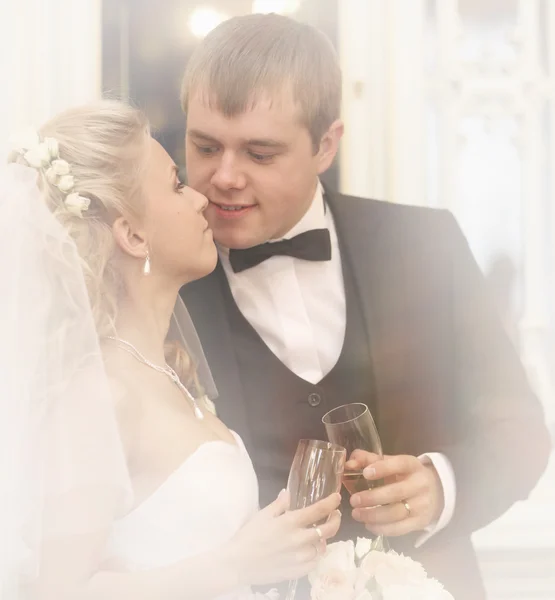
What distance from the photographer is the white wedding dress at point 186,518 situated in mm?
914

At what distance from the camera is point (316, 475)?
916mm

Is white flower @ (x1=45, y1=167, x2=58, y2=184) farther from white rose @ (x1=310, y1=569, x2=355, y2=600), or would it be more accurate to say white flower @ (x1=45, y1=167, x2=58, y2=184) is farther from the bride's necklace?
white rose @ (x1=310, y1=569, x2=355, y2=600)

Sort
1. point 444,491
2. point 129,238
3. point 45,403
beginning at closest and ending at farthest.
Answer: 1. point 45,403
2. point 129,238
3. point 444,491

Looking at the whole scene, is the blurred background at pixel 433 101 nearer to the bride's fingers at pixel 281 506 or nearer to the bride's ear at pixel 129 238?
the bride's ear at pixel 129 238

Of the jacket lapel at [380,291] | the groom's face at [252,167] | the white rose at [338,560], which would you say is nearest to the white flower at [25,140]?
the groom's face at [252,167]

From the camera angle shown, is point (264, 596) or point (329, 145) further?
point (329, 145)

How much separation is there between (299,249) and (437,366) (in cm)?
30

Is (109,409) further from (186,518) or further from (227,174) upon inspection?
(227,174)

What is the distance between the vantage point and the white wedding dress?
0.91 metres

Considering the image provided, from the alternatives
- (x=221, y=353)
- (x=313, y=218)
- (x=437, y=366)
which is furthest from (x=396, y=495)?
(x=313, y=218)

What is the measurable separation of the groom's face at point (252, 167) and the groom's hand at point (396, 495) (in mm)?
390

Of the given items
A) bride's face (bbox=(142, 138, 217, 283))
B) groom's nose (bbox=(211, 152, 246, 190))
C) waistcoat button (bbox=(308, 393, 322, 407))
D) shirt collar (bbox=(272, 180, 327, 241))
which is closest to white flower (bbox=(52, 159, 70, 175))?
bride's face (bbox=(142, 138, 217, 283))

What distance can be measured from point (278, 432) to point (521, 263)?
0.50 metres

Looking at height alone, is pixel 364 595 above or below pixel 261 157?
below
